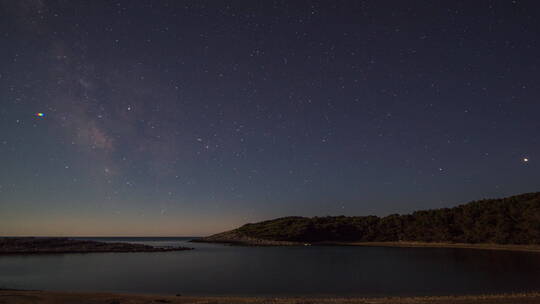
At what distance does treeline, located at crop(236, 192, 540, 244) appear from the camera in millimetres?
97500

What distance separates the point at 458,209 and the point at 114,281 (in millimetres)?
133415

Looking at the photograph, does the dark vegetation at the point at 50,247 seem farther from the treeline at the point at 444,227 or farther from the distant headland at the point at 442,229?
the treeline at the point at 444,227

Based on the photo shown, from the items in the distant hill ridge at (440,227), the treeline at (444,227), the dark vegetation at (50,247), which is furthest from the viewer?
the distant hill ridge at (440,227)

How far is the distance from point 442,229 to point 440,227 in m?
1.45

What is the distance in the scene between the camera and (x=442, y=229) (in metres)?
129

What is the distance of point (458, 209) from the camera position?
441 ft

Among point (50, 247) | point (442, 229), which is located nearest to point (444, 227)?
point (442, 229)

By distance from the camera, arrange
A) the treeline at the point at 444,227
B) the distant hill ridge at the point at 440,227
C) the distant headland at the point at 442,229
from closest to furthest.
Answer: the distant headland at the point at 442,229 < the treeline at the point at 444,227 < the distant hill ridge at the point at 440,227

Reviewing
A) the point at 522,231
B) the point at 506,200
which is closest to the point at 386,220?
the point at 506,200

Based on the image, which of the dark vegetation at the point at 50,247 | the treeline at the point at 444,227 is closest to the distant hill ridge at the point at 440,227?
the treeline at the point at 444,227

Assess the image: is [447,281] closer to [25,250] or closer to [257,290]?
[257,290]

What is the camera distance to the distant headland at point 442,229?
96.4 metres

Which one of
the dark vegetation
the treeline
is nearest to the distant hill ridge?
the treeline

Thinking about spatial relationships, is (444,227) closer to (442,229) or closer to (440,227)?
(442,229)
